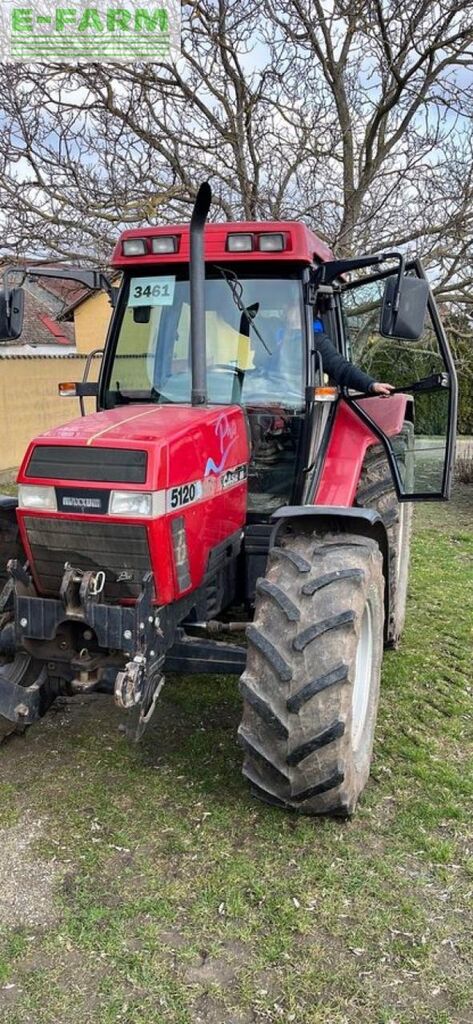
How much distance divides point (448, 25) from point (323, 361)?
668cm

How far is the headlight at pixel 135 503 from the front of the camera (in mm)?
2848

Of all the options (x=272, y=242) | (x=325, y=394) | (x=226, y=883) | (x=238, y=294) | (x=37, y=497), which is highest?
(x=272, y=242)

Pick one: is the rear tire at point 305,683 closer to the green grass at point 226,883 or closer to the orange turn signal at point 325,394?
the green grass at point 226,883

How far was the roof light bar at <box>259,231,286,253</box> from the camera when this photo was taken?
11.8 feet

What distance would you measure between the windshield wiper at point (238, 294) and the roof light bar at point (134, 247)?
354 mm

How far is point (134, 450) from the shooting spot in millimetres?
2893

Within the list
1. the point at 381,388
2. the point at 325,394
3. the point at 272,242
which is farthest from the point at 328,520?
the point at 272,242

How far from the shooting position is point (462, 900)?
2744 millimetres

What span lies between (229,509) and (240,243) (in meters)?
1.17

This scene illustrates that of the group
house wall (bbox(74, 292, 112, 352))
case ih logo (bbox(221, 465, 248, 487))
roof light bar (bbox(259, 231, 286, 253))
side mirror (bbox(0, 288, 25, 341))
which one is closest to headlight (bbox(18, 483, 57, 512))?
case ih logo (bbox(221, 465, 248, 487))

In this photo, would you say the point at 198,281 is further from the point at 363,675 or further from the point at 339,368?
the point at 363,675

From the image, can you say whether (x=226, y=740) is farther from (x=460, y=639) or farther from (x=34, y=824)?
(x=460, y=639)

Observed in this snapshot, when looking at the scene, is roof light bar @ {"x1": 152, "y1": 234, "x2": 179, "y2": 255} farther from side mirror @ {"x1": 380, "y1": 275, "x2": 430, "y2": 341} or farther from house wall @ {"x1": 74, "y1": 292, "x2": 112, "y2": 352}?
house wall @ {"x1": 74, "y1": 292, "x2": 112, "y2": 352}
